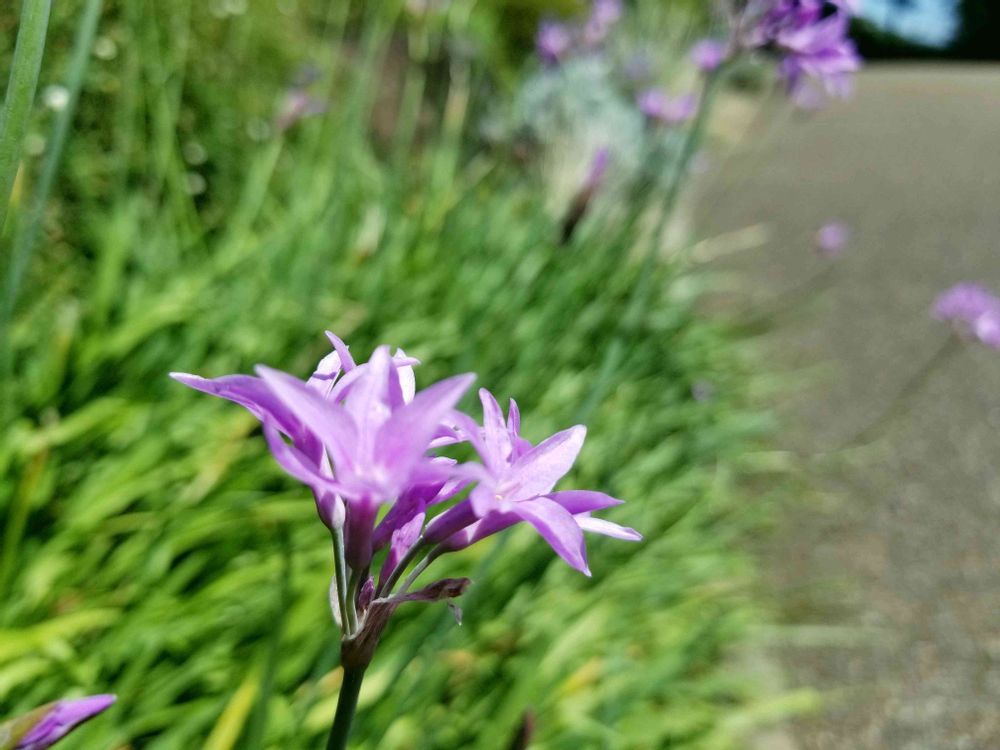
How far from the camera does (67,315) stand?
6.54ft

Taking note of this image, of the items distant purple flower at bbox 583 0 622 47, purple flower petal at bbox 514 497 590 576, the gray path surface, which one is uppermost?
purple flower petal at bbox 514 497 590 576

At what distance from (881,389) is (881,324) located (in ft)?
2.63

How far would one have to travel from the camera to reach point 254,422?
5.84 feet

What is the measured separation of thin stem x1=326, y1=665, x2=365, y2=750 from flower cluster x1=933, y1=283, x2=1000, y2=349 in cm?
235

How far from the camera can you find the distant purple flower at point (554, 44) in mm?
3545

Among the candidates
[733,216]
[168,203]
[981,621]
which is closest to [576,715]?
[981,621]

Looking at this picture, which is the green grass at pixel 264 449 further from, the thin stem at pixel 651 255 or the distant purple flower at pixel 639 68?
the distant purple flower at pixel 639 68

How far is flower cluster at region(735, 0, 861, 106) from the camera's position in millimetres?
1296

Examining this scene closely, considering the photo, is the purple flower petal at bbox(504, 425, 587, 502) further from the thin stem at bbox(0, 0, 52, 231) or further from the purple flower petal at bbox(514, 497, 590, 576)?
the thin stem at bbox(0, 0, 52, 231)

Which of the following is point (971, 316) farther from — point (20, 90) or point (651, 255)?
point (20, 90)

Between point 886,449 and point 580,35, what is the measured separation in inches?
81.8

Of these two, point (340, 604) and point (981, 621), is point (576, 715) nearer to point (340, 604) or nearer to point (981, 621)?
point (340, 604)

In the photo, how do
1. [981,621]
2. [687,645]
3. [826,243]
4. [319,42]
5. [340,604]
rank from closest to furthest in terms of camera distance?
[340,604] → [687,645] → [981,621] → [826,243] → [319,42]

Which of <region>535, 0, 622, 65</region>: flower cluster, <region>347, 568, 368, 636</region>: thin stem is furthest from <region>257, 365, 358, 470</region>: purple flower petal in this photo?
<region>535, 0, 622, 65</region>: flower cluster
